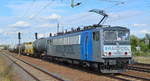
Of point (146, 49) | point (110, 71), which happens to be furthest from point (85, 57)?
point (146, 49)

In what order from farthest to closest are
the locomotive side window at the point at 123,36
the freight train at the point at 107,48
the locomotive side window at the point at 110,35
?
the locomotive side window at the point at 123,36, the locomotive side window at the point at 110,35, the freight train at the point at 107,48

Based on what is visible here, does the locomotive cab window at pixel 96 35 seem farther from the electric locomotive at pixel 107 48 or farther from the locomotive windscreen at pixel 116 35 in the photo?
the locomotive windscreen at pixel 116 35

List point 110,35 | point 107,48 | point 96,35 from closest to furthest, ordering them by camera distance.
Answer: point 107,48 < point 110,35 < point 96,35

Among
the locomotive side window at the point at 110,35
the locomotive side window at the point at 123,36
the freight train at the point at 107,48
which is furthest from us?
the locomotive side window at the point at 123,36

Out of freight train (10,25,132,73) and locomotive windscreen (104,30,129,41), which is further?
locomotive windscreen (104,30,129,41)

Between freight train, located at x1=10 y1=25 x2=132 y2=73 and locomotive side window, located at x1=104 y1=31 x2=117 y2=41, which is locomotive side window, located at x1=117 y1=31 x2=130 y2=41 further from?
locomotive side window, located at x1=104 y1=31 x2=117 y2=41

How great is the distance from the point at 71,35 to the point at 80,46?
314cm

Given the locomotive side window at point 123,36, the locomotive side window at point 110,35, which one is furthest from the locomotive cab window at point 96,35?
the locomotive side window at point 123,36

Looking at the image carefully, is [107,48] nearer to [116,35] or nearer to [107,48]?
[107,48]

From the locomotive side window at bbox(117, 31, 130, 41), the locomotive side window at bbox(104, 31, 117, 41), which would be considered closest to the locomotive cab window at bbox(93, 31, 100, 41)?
the locomotive side window at bbox(104, 31, 117, 41)

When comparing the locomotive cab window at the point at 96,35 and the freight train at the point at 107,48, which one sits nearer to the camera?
the freight train at the point at 107,48

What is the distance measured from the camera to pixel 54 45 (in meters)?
35.0

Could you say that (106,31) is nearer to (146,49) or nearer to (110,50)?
(110,50)

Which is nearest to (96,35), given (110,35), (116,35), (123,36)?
(110,35)
